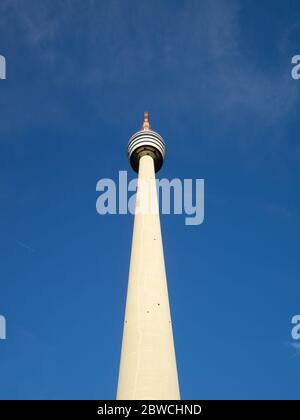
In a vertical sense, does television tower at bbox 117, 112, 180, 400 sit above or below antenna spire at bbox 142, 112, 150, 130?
below

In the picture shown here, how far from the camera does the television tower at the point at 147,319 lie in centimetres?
3603

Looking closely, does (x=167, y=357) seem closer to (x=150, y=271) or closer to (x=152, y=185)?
(x=150, y=271)

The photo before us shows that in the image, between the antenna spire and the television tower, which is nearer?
the television tower

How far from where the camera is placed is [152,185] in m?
56.5

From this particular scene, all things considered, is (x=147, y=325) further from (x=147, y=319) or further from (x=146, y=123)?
(x=146, y=123)

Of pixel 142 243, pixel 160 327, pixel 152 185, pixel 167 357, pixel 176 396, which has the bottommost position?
pixel 176 396

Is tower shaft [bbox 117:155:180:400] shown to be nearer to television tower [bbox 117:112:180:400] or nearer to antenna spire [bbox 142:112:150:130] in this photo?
television tower [bbox 117:112:180:400]

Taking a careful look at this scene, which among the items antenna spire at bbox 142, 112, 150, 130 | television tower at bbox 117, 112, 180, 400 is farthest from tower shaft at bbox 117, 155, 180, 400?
antenna spire at bbox 142, 112, 150, 130

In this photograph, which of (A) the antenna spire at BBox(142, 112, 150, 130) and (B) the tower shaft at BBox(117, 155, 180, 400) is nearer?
(B) the tower shaft at BBox(117, 155, 180, 400)

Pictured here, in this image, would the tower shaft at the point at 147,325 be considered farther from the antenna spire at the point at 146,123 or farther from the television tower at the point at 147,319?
the antenna spire at the point at 146,123

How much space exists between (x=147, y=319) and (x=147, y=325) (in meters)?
0.70

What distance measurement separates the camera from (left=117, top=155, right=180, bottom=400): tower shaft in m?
36.0
